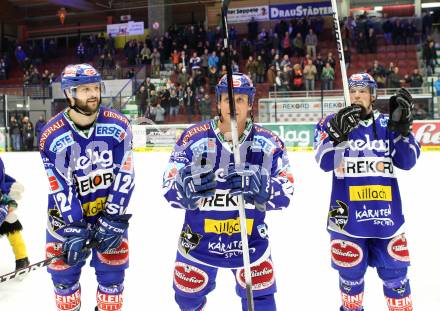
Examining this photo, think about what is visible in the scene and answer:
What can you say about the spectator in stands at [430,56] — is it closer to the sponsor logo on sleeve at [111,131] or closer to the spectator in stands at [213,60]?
the spectator in stands at [213,60]

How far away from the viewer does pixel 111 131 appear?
2.87 m

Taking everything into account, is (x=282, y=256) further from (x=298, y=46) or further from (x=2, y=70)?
(x=2, y=70)

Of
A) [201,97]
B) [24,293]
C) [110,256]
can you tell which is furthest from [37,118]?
[110,256]

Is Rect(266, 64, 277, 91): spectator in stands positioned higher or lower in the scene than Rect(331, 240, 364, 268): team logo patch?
higher

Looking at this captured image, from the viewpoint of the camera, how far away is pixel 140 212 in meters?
6.20

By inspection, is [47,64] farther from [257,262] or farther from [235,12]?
[257,262]

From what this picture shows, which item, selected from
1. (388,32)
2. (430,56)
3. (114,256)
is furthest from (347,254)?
(388,32)

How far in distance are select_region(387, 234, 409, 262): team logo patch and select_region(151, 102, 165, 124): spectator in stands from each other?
37.6ft

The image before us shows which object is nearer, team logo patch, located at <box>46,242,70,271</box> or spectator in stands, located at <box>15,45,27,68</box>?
team logo patch, located at <box>46,242,70,271</box>

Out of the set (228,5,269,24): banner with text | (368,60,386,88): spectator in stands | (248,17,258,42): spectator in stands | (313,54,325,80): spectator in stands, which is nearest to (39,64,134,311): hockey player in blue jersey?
(368,60,386,88): spectator in stands

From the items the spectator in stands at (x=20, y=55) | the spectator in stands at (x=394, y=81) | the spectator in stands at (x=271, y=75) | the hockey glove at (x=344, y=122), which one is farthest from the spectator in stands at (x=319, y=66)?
the spectator in stands at (x=20, y=55)

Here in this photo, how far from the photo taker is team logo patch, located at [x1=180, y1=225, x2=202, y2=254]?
2418 millimetres

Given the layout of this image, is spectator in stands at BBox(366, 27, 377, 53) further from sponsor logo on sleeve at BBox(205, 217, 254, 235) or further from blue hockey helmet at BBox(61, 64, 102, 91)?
sponsor logo on sleeve at BBox(205, 217, 254, 235)

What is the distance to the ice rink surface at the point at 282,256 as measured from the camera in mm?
3645
